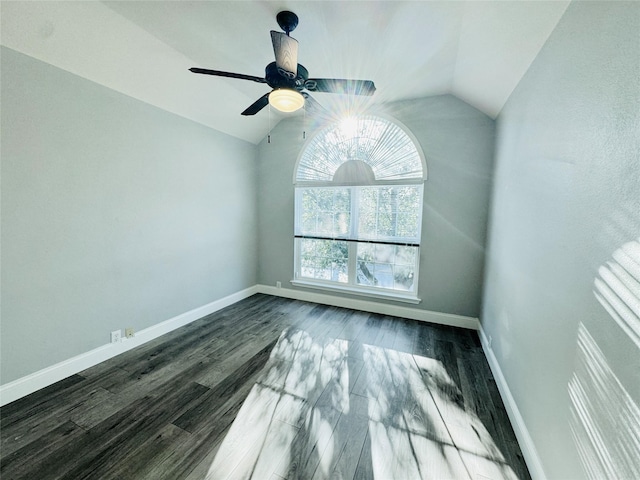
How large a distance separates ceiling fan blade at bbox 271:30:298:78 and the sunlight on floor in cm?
234

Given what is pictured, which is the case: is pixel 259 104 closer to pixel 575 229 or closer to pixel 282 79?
pixel 282 79

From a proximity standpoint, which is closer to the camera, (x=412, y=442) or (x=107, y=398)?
(x=412, y=442)

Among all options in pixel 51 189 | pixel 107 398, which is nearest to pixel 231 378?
pixel 107 398

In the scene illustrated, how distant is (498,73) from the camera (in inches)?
85.4

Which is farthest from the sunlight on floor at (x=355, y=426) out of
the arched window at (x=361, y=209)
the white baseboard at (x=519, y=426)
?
the arched window at (x=361, y=209)

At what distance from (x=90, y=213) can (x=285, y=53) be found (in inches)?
84.2

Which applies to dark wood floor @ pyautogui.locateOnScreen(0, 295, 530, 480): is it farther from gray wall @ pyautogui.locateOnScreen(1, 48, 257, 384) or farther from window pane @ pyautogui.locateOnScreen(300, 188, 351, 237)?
window pane @ pyautogui.locateOnScreen(300, 188, 351, 237)

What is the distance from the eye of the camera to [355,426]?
5.67 ft

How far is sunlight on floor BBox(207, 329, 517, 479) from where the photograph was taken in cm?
145

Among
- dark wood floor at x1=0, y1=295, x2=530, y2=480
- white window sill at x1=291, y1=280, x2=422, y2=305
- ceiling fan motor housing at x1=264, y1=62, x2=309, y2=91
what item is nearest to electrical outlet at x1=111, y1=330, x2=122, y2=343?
dark wood floor at x1=0, y1=295, x2=530, y2=480

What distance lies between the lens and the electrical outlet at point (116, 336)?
2.50 meters

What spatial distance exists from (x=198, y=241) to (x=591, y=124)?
11.8 ft

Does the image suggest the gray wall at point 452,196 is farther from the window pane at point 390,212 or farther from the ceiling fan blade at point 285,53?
the ceiling fan blade at point 285,53

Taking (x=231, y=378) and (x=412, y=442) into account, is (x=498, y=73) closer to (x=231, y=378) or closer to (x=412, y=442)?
(x=412, y=442)
